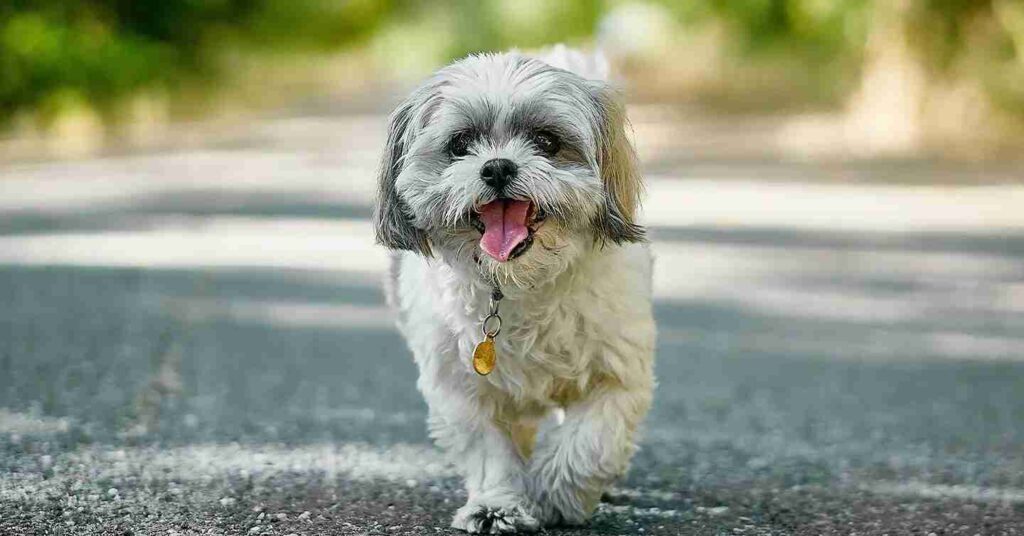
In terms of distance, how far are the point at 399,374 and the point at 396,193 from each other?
333 cm

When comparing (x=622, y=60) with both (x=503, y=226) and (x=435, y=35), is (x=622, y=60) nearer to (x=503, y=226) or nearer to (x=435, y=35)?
(x=435, y=35)

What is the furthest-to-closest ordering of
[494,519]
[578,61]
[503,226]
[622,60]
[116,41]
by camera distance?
[116,41] → [622,60] → [578,61] → [494,519] → [503,226]

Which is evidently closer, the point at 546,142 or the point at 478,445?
the point at 546,142

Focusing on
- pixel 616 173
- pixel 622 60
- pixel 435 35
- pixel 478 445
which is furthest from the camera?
pixel 435 35

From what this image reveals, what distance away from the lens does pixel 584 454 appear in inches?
203

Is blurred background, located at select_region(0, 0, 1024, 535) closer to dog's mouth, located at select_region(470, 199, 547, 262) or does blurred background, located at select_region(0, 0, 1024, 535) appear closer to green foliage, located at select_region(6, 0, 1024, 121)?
green foliage, located at select_region(6, 0, 1024, 121)

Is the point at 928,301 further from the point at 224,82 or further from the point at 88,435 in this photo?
the point at 224,82

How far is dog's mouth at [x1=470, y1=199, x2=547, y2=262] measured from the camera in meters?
4.89

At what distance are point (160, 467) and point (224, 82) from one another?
3203cm

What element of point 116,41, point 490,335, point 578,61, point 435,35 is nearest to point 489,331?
point 490,335

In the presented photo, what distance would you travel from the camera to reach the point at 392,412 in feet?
24.1

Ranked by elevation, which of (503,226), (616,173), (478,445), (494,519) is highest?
(616,173)

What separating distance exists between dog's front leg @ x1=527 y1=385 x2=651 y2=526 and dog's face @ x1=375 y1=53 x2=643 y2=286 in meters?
0.56

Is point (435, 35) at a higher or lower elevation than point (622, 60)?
higher
